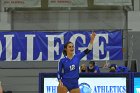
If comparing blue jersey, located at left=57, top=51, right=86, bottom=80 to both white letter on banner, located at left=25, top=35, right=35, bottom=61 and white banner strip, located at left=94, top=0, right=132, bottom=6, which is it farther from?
white banner strip, located at left=94, top=0, right=132, bottom=6

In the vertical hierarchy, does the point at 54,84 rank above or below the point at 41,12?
below

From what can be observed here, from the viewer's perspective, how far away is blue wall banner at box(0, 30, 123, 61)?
48.4 feet

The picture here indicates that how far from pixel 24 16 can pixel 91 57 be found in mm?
3968

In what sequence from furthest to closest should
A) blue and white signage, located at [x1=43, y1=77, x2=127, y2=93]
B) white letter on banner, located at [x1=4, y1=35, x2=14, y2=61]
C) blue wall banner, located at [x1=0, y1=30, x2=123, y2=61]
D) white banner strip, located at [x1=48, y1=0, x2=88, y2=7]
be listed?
white banner strip, located at [x1=48, y1=0, x2=88, y2=7], white letter on banner, located at [x1=4, y1=35, x2=14, y2=61], blue wall banner, located at [x1=0, y1=30, x2=123, y2=61], blue and white signage, located at [x1=43, y1=77, x2=127, y2=93]

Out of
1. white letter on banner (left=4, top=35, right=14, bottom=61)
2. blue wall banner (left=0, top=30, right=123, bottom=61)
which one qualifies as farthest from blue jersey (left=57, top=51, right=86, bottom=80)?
white letter on banner (left=4, top=35, right=14, bottom=61)

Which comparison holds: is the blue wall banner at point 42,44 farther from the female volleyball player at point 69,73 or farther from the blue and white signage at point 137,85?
the female volleyball player at point 69,73

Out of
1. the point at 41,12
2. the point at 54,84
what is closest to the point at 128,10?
A: the point at 41,12

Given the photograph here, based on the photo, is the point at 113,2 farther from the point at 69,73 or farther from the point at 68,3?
the point at 69,73

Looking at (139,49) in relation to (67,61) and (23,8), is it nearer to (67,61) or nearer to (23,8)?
(23,8)

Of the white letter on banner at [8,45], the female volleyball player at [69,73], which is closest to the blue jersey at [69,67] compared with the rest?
the female volleyball player at [69,73]

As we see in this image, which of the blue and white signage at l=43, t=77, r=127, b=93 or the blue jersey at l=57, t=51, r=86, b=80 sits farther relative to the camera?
the blue and white signage at l=43, t=77, r=127, b=93

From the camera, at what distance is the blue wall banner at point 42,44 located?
14.7 metres

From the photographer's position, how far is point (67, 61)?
25.6 ft

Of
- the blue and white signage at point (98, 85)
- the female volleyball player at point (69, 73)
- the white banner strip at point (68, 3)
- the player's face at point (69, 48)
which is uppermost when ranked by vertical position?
the white banner strip at point (68, 3)
